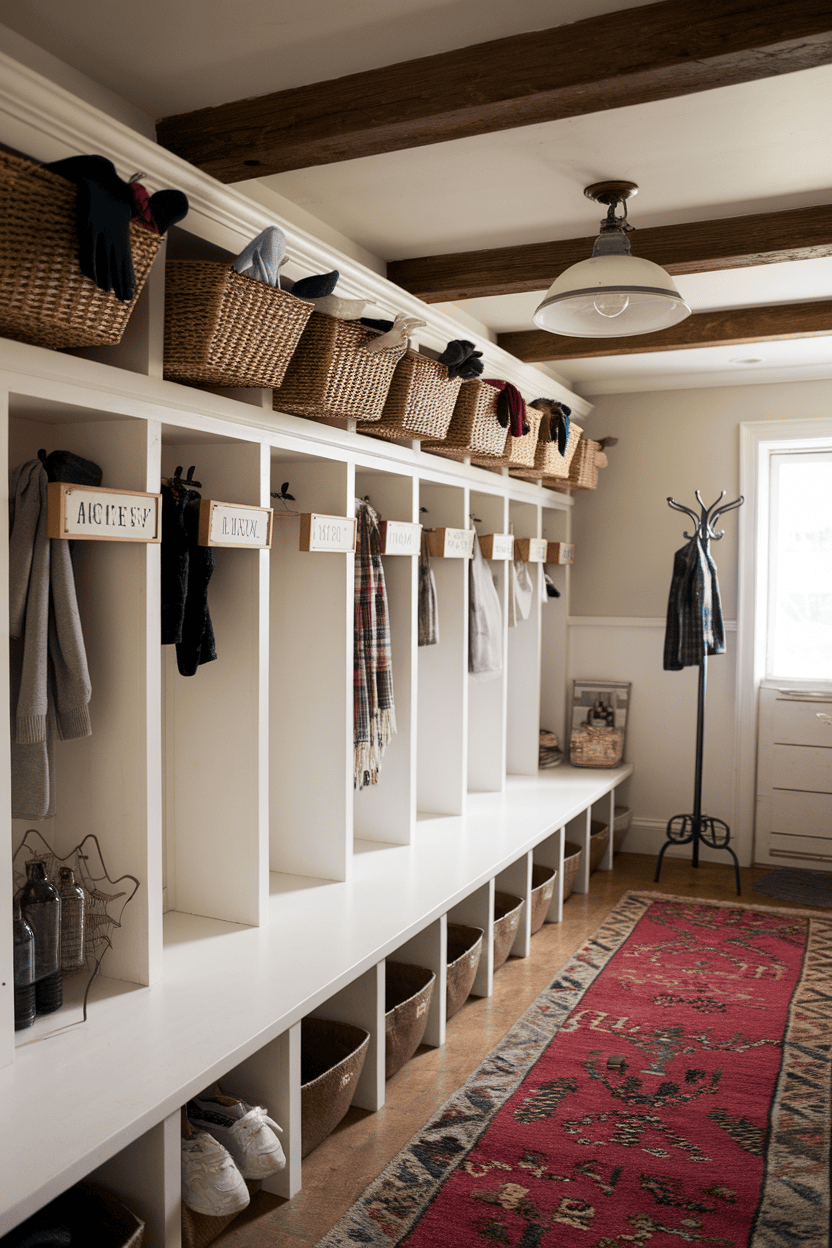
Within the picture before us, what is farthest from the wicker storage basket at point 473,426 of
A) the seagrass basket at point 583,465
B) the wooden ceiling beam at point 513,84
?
the wooden ceiling beam at point 513,84

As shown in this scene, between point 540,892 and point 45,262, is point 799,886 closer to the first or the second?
point 540,892

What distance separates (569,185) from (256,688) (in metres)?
1.77

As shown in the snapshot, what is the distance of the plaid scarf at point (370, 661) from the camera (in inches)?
134

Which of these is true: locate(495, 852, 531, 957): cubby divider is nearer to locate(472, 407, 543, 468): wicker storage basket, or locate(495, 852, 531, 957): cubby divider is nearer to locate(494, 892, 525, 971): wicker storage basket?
locate(494, 892, 525, 971): wicker storage basket

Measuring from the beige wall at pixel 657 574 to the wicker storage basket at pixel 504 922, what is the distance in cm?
191

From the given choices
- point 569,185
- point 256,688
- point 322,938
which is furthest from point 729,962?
point 569,185

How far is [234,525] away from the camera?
263 cm

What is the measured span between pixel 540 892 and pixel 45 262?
3135mm

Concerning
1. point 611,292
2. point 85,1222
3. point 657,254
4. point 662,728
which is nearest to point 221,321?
point 611,292

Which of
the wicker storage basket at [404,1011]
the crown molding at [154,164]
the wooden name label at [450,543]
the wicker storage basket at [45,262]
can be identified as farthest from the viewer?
the wooden name label at [450,543]

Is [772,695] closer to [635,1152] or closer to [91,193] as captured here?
[635,1152]

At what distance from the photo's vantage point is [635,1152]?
256 centimetres

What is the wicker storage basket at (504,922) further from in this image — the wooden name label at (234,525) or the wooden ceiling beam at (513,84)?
the wooden ceiling beam at (513,84)

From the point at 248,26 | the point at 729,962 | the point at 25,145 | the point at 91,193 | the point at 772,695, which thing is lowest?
the point at 729,962
